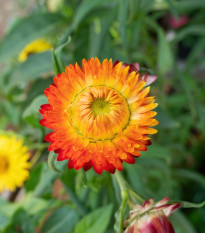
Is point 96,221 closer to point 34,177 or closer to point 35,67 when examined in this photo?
point 34,177

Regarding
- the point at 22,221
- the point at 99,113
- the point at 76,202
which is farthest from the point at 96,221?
the point at 99,113

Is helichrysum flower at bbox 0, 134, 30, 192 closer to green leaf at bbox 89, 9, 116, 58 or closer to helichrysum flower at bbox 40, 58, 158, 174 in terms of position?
green leaf at bbox 89, 9, 116, 58

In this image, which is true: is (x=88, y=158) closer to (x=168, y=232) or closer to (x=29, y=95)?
(x=168, y=232)

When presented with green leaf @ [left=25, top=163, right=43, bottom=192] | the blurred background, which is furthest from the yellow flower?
green leaf @ [left=25, top=163, right=43, bottom=192]

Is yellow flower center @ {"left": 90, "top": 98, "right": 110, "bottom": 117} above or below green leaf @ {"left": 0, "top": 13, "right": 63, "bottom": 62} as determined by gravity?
below

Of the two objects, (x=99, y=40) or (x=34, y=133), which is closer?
(x=99, y=40)

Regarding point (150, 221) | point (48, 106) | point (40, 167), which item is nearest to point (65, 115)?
point (48, 106)

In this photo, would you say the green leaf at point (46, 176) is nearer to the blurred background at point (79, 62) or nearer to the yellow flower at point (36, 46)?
the blurred background at point (79, 62)
